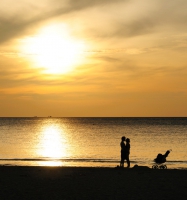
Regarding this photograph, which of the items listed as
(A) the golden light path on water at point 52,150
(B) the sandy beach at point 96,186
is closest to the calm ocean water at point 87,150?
(A) the golden light path on water at point 52,150

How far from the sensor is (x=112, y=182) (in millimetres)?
16281

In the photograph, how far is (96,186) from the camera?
1506 centimetres

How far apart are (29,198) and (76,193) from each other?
1.83 m

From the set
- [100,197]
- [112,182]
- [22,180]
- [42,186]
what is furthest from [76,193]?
[22,180]

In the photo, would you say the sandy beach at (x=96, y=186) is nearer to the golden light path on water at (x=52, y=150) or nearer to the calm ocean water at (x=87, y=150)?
the calm ocean water at (x=87, y=150)

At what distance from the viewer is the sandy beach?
13.0 meters

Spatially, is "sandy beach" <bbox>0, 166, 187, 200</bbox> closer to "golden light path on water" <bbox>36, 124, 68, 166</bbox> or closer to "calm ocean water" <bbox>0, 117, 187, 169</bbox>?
"calm ocean water" <bbox>0, 117, 187, 169</bbox>

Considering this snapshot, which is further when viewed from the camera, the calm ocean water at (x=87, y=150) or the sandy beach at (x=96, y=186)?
the calm ocean water at (x=87, y=150)

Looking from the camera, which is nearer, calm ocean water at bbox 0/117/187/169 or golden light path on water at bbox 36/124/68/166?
calm ocean water at bbox 0/117/187/169

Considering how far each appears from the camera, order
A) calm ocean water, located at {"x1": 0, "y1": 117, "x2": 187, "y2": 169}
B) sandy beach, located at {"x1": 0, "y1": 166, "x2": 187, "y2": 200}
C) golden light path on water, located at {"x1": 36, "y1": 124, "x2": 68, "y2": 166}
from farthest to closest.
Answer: golden light path on water, located at {"x1": 36, "y1": 124, "x2": 68, "y2": 166}, calm ocean water, located at {"x1": 0, "y1": 117, "x2": 187, "y2": 169}, sandy beach, located at {"x1": 0, "y1": 166, "x2": 187, "y2": 200}

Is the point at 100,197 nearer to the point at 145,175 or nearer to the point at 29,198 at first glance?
the point at 29,198

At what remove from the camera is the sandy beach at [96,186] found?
1304 cm

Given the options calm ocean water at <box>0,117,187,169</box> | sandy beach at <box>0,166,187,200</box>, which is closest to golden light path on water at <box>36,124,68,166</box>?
calm ocean water at <box>0,117,187,169</box>

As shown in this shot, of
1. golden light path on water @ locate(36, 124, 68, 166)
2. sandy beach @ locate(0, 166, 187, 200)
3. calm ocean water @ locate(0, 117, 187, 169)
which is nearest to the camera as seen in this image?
sandy beach @ locate(0, 166, 187, 200)
